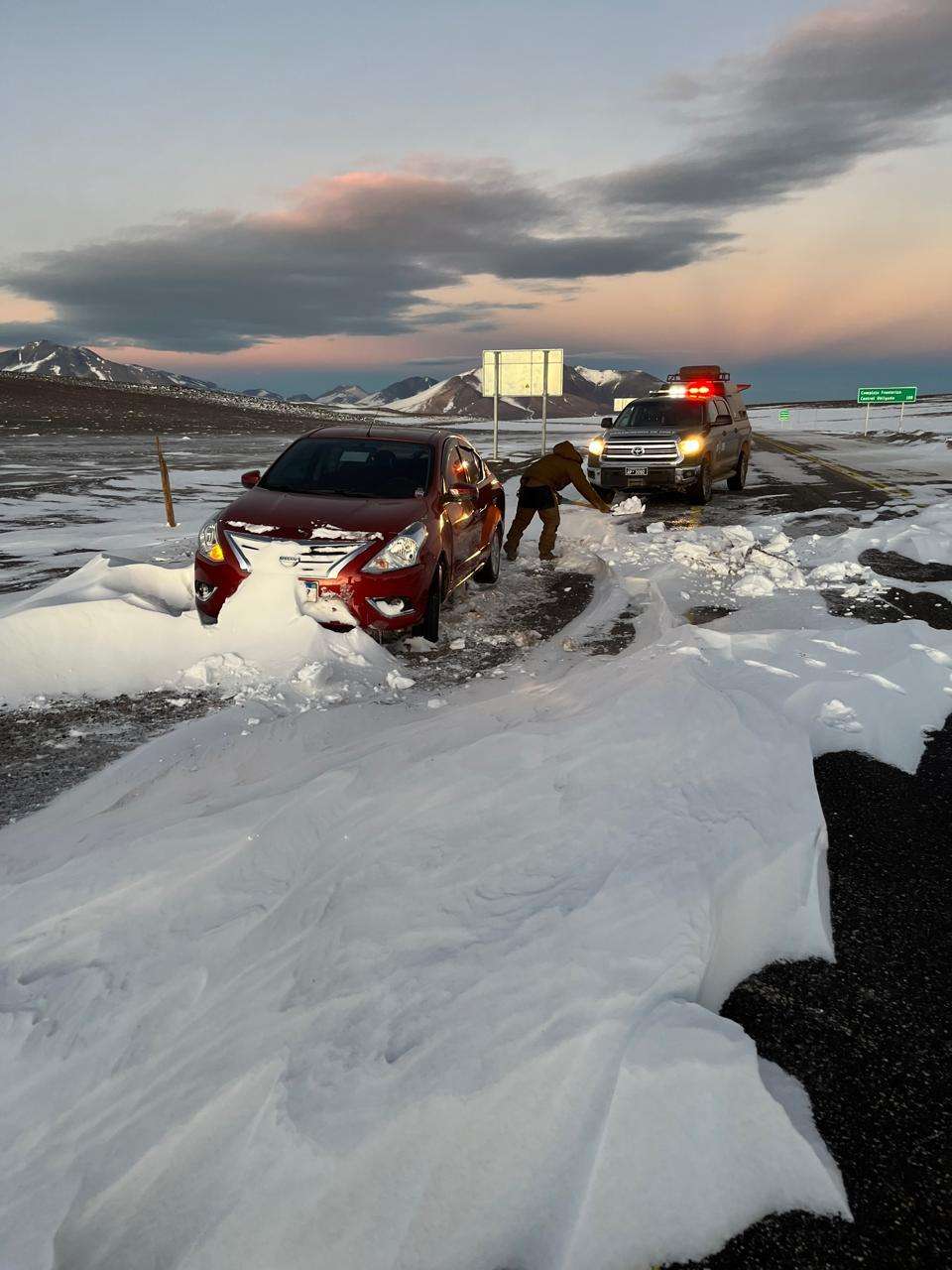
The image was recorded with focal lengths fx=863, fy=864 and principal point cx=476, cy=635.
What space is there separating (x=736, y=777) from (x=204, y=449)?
124 feet

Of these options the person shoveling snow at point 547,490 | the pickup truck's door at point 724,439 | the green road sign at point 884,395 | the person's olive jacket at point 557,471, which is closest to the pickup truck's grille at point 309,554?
the person shoveling snow at point 547,490

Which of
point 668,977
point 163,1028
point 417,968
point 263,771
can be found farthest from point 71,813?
point 668,977

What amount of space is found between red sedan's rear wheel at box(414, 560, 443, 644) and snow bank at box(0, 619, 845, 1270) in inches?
107

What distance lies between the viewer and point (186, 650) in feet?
20.1

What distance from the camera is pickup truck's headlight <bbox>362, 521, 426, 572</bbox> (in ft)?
20.9

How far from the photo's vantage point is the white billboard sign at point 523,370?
25.6 metres

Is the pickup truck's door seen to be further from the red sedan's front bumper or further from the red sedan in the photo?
the red sedan's front bumper

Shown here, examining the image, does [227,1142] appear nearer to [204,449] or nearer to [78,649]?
[78,649]

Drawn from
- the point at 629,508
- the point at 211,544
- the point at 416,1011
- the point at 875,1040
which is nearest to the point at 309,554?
the point at 211,544

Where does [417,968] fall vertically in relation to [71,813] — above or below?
above

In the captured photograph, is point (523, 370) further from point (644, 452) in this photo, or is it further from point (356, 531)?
point (356, 531)

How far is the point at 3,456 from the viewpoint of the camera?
2995 centimetres

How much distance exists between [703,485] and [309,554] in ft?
35.3

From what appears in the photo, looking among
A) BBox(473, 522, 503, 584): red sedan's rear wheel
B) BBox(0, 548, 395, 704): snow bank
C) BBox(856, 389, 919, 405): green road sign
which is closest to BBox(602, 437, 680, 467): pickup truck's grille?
BBox(473, 522, 503, 584): red sedan's rear wheel
